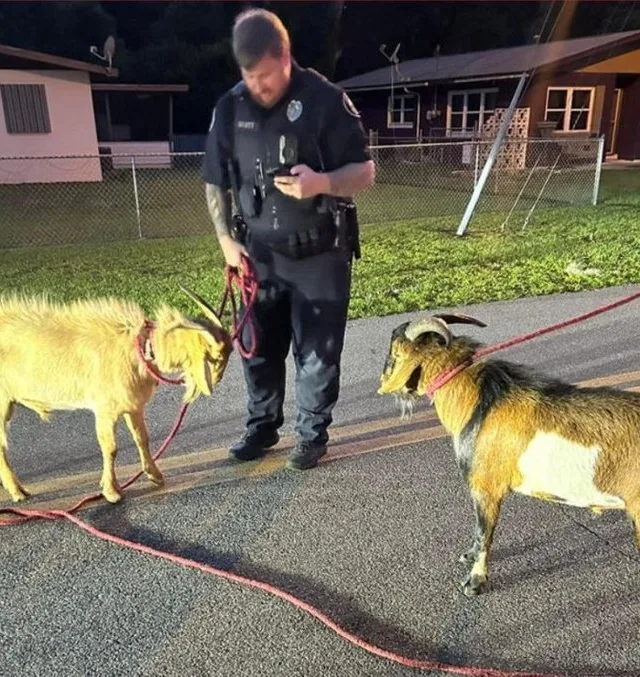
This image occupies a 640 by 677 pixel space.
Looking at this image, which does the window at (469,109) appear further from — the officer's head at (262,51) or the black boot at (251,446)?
the officer's head at (262,51)

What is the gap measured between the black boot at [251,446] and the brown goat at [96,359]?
900 millimetres

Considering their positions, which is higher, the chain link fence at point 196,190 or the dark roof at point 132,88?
the dark roof at point 132,88

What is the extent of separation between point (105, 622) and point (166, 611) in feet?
0.91

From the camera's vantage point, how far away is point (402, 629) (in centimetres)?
310

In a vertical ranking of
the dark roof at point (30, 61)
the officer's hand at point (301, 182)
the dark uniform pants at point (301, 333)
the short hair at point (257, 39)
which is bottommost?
the dark uniform pants at point (301, 333)

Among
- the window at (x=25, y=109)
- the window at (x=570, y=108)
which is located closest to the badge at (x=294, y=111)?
the window at (x=25, y=109)

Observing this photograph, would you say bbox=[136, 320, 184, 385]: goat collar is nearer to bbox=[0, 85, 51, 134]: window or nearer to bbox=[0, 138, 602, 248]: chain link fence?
bbox=[0, 138, 602, 248]: chain link fence

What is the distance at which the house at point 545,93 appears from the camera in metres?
26.4

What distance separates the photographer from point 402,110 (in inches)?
1352

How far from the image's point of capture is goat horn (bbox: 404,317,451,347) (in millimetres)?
3168

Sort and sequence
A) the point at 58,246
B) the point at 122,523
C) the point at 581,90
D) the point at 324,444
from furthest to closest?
the point at 581,90 → the point at 58,246 → the point at 324,444 → the point at 122,523

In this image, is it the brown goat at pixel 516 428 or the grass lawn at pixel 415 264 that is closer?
the brown goat at pixel 516 428

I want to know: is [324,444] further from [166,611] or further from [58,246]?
[58,246]

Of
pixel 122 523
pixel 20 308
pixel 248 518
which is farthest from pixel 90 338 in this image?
pixel 248 518
